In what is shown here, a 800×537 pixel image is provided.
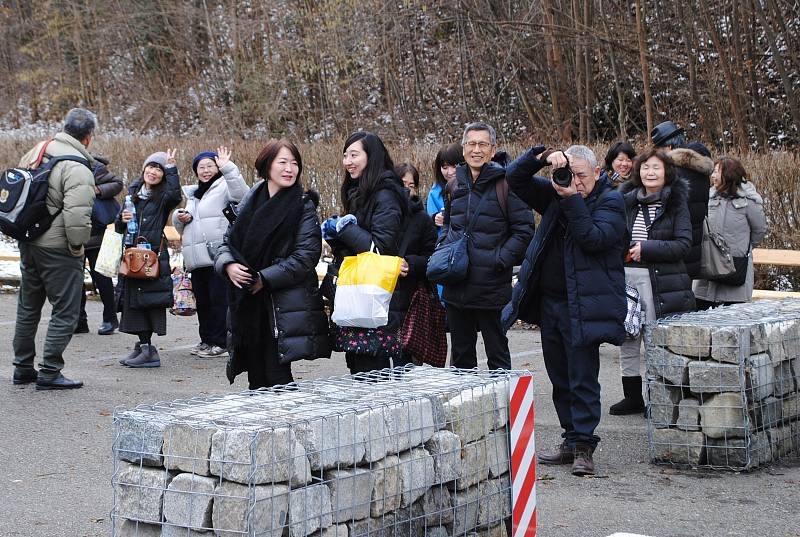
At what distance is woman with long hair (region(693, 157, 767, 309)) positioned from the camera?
346 inches

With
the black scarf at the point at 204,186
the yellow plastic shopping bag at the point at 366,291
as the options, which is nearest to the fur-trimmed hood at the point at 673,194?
the yellow plastic shopping bag at the point at 366,291

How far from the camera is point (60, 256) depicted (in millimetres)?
8438

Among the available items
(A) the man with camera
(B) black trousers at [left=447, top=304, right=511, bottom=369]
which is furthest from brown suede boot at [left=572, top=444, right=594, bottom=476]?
(B) black trousers at [left=447, top=304, right=511, bottom=369]

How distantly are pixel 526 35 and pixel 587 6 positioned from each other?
1493 mm

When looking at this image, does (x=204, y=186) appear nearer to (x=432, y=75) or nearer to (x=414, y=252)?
(x=414, y=252)

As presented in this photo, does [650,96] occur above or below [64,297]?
above

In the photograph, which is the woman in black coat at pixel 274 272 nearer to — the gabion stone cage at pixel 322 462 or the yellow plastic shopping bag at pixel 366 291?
the yellow plastic shopping bag at pixel 366 291

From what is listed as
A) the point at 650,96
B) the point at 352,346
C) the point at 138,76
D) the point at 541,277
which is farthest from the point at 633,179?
the point at 138,76

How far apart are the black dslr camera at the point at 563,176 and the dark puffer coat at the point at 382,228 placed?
969 mm

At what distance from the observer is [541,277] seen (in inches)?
254

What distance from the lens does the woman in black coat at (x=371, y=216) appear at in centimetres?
646

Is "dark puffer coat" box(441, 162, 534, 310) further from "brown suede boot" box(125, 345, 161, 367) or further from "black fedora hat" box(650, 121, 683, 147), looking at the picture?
"brown suede boot" box(125, 345, 161, 367)

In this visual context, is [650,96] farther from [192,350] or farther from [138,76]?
[138,76]

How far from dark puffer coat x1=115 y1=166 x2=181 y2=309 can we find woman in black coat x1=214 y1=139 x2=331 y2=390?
3.47 meters
